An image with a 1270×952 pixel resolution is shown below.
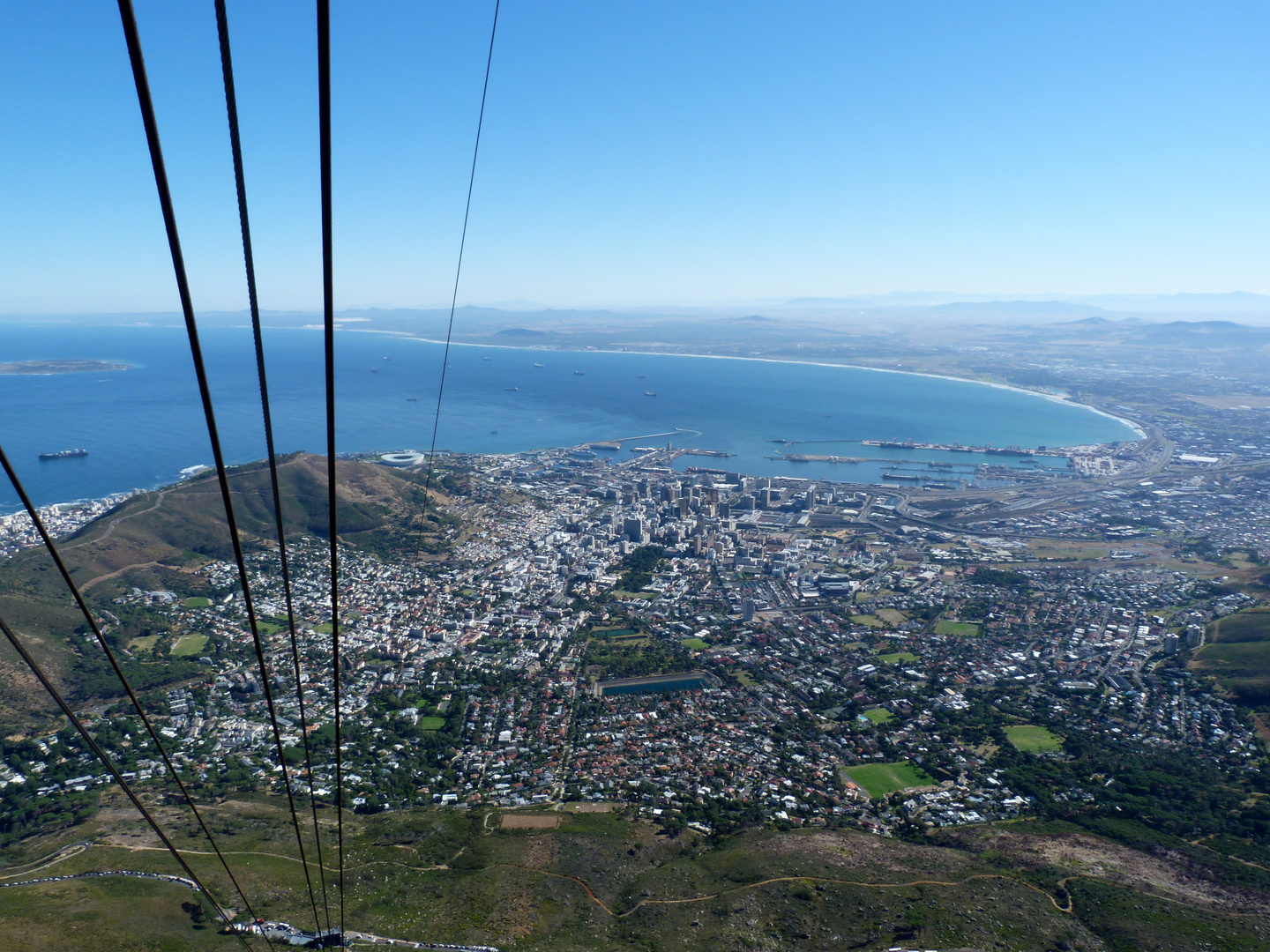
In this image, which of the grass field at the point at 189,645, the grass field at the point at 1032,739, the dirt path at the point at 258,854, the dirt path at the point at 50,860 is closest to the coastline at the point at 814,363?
the grass field at the point at 1032,739

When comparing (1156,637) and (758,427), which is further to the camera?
(758,427)

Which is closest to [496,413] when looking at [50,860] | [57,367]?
[50,860]

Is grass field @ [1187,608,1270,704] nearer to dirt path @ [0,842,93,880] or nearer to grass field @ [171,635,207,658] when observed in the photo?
dirt path @ [0,842,93,880]

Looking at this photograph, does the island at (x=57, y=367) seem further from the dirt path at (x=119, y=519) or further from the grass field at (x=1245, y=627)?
the grass field at (x=1245, y=627)

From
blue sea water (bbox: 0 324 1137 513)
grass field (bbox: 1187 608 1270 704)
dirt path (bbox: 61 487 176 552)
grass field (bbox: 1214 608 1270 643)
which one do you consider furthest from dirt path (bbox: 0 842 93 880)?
grass field (bbox: 1214 608 1270 643)

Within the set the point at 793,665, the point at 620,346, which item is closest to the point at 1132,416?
the point at 793,665

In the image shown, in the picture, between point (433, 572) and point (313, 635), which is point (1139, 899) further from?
point (433, 572)

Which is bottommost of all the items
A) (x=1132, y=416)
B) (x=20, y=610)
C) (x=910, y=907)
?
(x=910, y=907)
